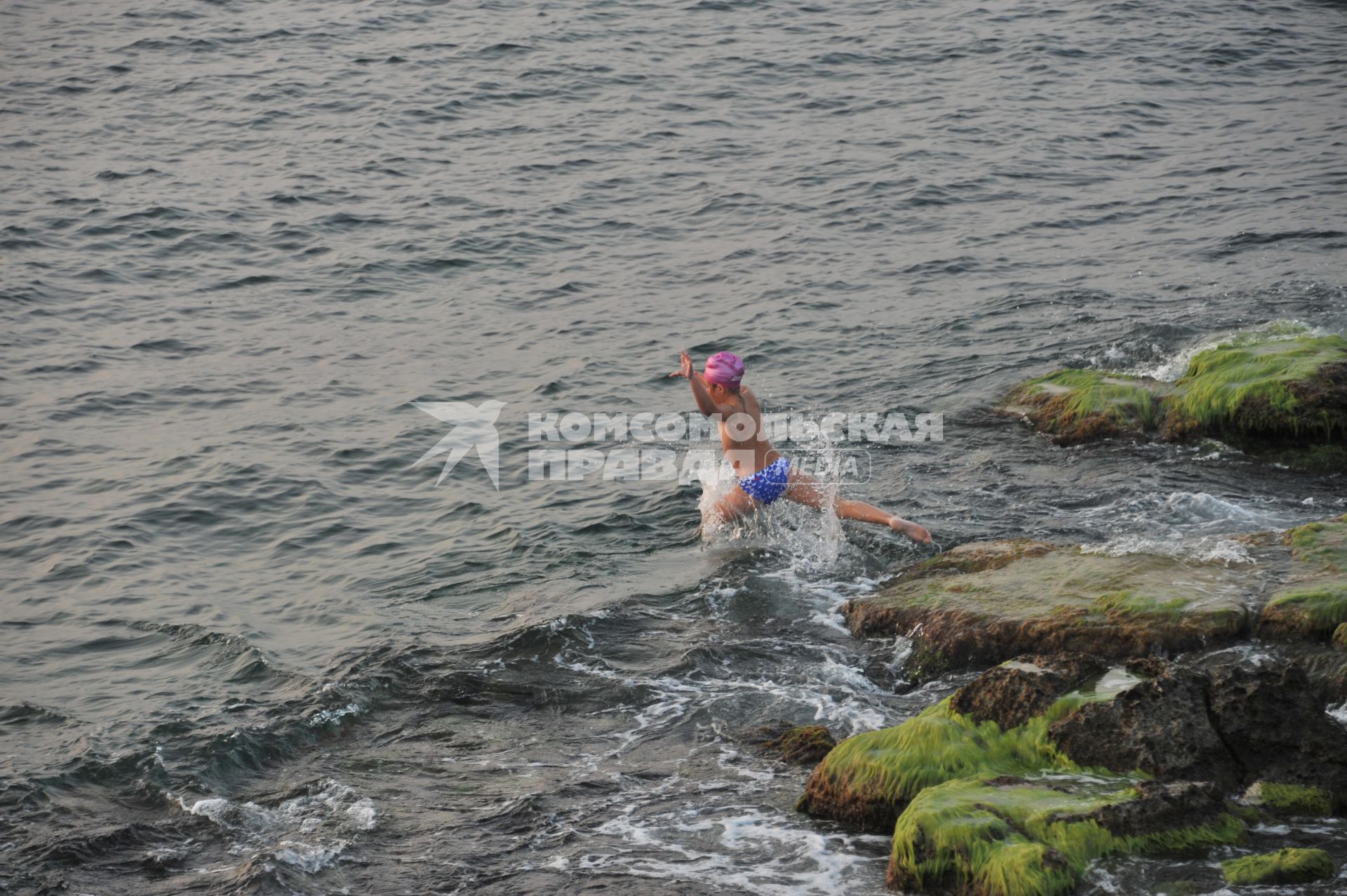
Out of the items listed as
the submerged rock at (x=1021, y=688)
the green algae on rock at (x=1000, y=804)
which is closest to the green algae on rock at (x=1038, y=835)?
the green algae on rock at (x=1000, y=804)

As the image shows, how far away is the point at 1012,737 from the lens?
7.26 metres

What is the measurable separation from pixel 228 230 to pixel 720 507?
40.2ft

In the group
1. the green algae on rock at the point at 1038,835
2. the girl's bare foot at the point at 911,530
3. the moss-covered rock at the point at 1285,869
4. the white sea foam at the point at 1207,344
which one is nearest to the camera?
the moss-covered rock at the point at 1285,869

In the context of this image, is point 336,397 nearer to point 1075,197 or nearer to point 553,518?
point 553,518

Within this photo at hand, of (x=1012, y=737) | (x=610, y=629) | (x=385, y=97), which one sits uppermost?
(x=385, y=97)

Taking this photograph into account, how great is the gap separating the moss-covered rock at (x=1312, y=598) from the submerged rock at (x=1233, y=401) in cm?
318

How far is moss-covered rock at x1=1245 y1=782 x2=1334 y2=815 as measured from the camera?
6.62 m

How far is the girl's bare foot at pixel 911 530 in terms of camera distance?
35.9 feet

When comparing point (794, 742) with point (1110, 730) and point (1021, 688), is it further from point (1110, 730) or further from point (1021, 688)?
point (1110, 730)

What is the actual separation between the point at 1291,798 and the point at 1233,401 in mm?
6536

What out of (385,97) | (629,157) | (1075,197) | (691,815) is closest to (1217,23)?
(1075,197)

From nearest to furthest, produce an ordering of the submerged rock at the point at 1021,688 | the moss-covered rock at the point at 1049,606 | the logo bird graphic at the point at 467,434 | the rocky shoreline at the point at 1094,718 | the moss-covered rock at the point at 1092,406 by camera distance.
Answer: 1. the rocky shoreline at the point at 1094,718
2. the submerged rock at the point at 1021,688
3. the moss-covered rock at the point at 1049,606
4. the moss-covered rock at the point at 1092,406
5. the logo bird graphic at the point at 467,434

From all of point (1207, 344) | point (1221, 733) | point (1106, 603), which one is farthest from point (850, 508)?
point (1207, 344)

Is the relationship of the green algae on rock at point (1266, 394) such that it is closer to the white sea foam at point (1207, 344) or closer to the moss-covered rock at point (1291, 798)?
the white sea foam at point (1207, 344)
